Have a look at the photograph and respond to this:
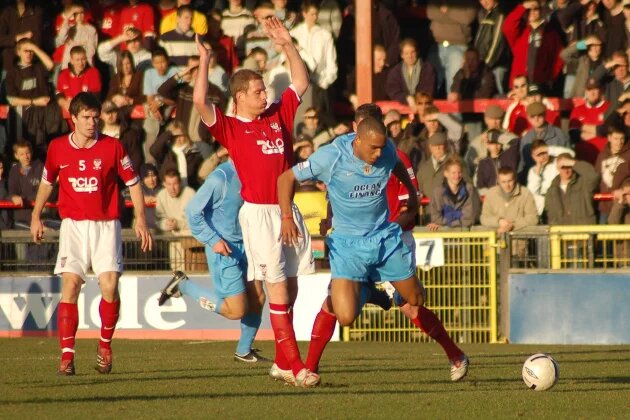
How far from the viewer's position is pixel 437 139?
18672 mm

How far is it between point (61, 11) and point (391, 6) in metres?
5.90

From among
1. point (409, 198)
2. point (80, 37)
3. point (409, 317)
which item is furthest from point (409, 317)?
point (80, 37)

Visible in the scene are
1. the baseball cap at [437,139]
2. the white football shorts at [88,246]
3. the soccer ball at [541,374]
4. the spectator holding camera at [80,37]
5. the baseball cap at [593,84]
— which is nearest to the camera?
the soccer ball at [541,374]

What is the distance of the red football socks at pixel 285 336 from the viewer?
1014 centimetres

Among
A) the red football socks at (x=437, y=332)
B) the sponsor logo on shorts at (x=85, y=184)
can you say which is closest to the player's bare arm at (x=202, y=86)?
the sponsor logo on shorts at (x=85, y=184)

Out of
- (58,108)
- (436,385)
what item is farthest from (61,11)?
(436,385)

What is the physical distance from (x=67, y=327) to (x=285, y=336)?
212cm

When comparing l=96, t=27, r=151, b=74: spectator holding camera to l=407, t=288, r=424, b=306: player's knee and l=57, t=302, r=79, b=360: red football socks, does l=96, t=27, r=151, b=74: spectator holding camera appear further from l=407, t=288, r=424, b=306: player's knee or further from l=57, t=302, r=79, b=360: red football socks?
l=407, t=288, r=424, b=306: player's knee

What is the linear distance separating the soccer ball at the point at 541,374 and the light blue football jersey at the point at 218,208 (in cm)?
354

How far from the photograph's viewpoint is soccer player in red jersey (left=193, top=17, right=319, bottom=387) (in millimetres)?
10438

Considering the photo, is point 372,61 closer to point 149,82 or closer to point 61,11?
point 149,82

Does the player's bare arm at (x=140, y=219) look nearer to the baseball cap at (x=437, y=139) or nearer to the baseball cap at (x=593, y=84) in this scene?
the baseball cap at (x=437, y=139)

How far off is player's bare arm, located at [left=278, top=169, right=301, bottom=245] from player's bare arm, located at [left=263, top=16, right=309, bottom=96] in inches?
48.6

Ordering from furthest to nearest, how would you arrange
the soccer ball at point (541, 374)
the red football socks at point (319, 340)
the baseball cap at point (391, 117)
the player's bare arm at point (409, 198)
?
the baseball cap at point (391, 117) < the player's bare arm at point (409, 198) < the red football socks at point (319, 340) < the soccer ball at point (541, 374)
